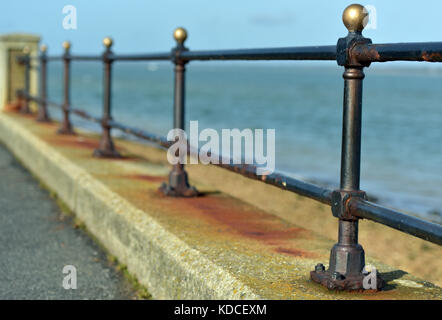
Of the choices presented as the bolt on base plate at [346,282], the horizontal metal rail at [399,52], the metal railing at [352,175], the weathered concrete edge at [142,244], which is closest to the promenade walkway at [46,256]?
the weathered concrete edge at [142,244]

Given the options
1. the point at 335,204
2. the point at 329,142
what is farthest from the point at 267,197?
the point at 329,142

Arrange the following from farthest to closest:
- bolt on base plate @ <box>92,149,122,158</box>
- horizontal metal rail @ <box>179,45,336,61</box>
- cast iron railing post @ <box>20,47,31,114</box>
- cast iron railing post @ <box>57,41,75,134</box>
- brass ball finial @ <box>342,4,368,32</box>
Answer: cast iron railing post @ <box>20,47,31,114</box> < cast iron railing post @ <box>57,41,75,134</box> < bolt on base plate @ <box>92,149,122,158</box> < horizontal metal rail @ <box>179,45,336,61</box> < brass ball finial @ <box>342,4,368,32</box>

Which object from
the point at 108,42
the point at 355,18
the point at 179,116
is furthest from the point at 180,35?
the point at 355,18

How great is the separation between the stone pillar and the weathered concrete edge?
239 inches

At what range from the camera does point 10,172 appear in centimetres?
643

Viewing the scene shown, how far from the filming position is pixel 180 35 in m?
4.06

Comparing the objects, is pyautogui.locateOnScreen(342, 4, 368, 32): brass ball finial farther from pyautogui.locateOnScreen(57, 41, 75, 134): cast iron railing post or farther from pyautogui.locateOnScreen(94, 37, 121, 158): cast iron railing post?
pyautogui.locateOnScreen(57, 41, 75, 134): cast iron railing post

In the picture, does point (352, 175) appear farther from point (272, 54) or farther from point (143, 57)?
point (143, 57)

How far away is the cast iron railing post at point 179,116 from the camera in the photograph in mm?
4023

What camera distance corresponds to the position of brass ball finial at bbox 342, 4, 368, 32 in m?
2.23

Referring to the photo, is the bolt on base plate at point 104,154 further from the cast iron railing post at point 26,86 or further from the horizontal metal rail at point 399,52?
the cast iron railing post at point 26,86

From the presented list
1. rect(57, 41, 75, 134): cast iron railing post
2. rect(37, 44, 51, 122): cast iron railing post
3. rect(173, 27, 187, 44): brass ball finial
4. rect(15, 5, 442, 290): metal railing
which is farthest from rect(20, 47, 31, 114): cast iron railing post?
rect(15, 5, 442, 290): metal railing

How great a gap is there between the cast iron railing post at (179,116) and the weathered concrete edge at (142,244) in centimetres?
39
